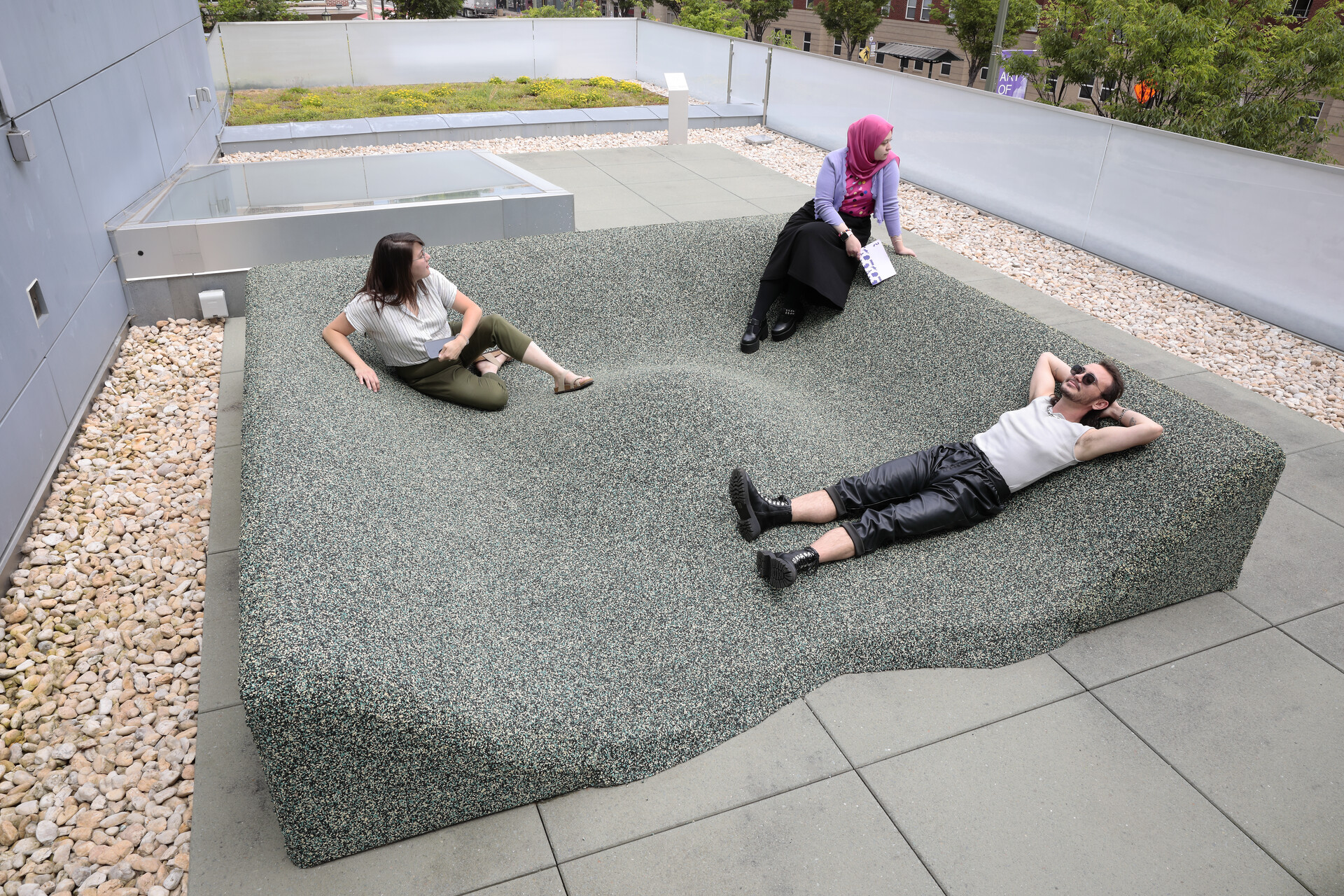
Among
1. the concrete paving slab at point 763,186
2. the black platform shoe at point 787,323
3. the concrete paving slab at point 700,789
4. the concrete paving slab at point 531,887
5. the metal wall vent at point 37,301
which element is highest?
the metal wall vent at point 37,301

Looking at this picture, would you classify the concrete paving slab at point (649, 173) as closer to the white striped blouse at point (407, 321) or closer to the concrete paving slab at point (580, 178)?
the concrete paving slab at point (580, 178)

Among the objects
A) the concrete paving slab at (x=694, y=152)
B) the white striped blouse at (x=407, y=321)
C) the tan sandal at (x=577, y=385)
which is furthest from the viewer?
the concrete paving slab at (x=694, y=152)

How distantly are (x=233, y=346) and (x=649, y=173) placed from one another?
17.0ft

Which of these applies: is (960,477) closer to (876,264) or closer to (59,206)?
(876,264)

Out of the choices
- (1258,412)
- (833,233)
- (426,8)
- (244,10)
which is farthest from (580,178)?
(426,8)

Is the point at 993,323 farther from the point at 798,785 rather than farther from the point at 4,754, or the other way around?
the point at 4,754

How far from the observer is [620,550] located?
9.48 feet

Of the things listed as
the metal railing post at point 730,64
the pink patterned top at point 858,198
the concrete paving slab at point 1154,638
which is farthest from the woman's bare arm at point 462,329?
the metal railing post at point 730,64

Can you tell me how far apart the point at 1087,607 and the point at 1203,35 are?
835cm

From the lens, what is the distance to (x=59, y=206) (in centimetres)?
411

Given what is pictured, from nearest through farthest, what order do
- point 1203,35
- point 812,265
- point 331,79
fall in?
point 812,265, point 1203,35, point 331,79

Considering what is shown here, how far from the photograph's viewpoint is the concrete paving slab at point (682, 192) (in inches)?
309

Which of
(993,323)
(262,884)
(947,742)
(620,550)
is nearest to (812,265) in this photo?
(993,323)

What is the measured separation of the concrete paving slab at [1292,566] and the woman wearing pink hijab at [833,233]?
2.11 m
